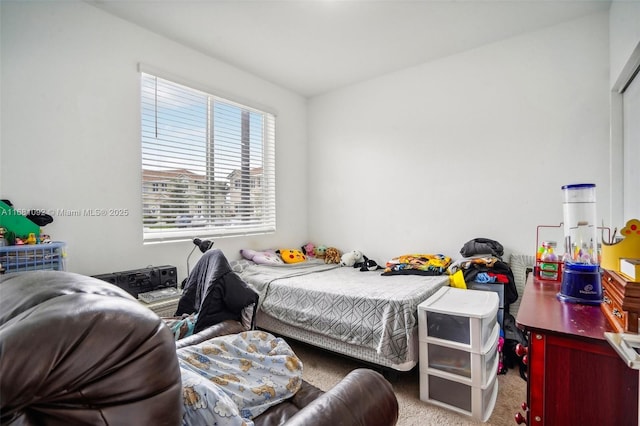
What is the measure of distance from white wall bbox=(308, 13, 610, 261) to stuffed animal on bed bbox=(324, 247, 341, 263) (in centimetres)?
18

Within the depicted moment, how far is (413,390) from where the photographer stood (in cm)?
209

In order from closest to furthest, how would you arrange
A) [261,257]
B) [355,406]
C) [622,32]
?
[355,406] < [622,32] < [261,257]

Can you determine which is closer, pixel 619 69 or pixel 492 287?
pixel 619 69

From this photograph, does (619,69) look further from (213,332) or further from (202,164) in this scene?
(202,164)

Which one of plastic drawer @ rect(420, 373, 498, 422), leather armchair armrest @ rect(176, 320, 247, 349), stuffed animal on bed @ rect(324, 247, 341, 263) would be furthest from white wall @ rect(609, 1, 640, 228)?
leather armchair armrest @ rect(176, 320, 247, 349)

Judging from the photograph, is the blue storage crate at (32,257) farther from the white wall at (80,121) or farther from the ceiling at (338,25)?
the ceiling at (338,25)

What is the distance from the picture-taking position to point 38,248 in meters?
1.82

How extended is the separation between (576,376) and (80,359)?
1332 mm

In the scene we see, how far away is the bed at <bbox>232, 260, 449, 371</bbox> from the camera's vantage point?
201 centimetres

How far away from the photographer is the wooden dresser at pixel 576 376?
0.94m

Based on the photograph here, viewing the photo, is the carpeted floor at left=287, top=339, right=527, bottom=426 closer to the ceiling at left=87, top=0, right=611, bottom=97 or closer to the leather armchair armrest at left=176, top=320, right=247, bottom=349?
the leather armchair armrest at left=176, top=320, right=247, bottom=349

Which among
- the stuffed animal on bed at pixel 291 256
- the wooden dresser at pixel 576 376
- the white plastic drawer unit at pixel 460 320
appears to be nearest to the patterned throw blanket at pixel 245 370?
the wooden dresser at pixel 576 376

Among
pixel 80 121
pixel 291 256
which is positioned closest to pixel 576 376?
pixel 291 256

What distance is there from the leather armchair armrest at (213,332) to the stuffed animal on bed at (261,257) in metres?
1.39
